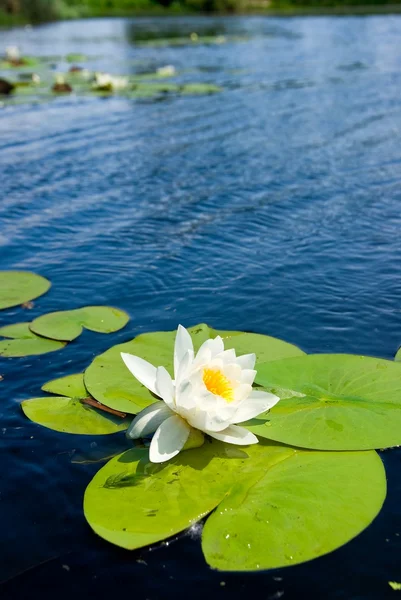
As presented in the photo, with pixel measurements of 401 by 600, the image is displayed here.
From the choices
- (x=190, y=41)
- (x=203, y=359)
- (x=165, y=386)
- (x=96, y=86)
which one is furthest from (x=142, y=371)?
(x=190, y=41)

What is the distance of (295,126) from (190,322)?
22.3ft

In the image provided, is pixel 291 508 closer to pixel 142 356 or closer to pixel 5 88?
pixel 142 356

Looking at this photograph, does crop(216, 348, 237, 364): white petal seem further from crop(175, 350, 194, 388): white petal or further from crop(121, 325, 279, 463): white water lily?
crop(175, 350, 194, 388): white petal

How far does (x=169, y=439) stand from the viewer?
9.28ft

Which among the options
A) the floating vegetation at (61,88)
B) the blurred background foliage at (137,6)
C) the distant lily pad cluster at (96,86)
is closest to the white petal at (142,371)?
the distant lily pad cluster at (96,86)

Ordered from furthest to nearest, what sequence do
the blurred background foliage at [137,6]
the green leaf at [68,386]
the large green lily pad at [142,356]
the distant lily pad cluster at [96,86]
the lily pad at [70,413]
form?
the blurred background foliage at [137,6]
the distant lily pad cluster at [96,86]
the green leaf at [68,386]
the large green lily pad at [142,356]
the lily pad at [70,413]

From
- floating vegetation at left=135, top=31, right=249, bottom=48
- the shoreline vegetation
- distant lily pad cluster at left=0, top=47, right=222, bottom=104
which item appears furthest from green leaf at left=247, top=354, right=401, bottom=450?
the shoreline vegetation

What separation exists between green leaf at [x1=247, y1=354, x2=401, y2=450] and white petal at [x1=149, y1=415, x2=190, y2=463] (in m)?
0.35

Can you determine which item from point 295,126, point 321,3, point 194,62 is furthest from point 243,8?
point 295,126

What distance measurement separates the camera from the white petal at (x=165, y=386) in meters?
2.83

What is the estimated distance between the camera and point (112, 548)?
8.41 ft

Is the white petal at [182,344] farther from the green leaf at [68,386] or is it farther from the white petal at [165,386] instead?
the green leaf at [68,386]

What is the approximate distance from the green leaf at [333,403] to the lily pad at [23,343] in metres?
1.50

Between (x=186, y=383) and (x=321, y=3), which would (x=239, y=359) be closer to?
(x=186, y=383)
